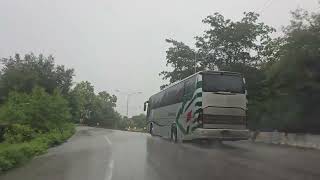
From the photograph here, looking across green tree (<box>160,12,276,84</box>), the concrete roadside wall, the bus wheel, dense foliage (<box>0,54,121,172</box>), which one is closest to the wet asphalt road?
dense foliage (<box>0,54,121,172</box>)

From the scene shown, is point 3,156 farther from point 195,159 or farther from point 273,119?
point 273,119

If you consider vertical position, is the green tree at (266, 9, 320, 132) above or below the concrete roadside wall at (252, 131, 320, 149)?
above

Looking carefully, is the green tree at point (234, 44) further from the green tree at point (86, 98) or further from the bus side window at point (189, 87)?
the green tree at point (86, 98)

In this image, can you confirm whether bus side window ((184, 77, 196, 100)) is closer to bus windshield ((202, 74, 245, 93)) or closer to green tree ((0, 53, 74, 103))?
bus windshield ((202, 74, 245, 93))

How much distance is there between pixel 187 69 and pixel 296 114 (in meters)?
26.4

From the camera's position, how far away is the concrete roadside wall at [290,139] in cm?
2785

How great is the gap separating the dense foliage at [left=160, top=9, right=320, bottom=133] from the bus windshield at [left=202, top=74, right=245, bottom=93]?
408cm

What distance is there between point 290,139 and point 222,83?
23.0ft

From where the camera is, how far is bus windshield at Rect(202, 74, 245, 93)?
26594mm

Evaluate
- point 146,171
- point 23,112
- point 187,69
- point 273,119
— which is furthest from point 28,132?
point 187,69

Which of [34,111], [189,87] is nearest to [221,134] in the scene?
[189,87]

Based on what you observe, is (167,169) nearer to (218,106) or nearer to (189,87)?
(218,106)

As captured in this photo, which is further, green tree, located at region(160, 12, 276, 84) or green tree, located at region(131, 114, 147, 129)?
green tree, located at region(131, 114, 147, 129)

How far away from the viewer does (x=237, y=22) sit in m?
48.2
